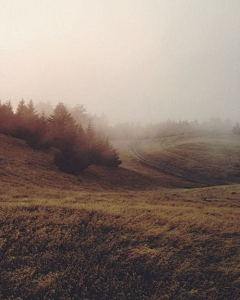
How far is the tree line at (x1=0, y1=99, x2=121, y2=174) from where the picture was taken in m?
32.8

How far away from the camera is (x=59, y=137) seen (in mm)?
43375

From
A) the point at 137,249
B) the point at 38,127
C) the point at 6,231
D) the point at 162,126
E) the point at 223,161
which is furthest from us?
the point at 162,126

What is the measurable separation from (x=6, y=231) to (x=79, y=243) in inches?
112

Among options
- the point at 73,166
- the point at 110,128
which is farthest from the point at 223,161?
the point at 110,128

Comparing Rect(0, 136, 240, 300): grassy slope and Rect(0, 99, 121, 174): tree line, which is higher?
Rect(0, 99, 121, 174): tree line

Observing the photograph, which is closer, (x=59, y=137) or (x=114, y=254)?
(x=114, y=254)

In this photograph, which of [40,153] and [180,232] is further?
[40,153]

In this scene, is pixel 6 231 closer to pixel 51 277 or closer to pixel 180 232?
pixel 51 277

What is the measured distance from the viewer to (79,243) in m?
8.27

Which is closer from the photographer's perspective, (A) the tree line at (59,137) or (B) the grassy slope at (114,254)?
(B) the grassy slope at (114,254)

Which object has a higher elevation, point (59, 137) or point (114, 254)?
point (59, 137)

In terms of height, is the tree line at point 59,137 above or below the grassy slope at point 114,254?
above

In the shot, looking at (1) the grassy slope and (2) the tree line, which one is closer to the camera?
(1) the grassy slope

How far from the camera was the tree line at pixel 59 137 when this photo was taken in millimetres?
32812
